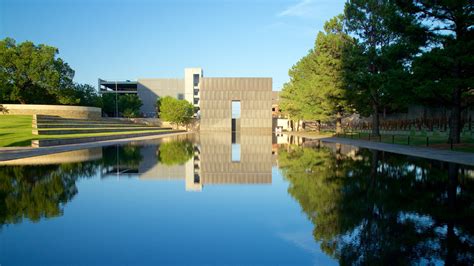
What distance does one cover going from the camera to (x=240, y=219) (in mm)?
6617

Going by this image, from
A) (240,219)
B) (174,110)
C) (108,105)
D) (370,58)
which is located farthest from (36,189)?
(108,105)

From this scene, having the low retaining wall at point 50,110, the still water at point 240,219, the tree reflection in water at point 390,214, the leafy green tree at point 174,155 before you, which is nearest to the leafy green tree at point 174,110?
the low retaining wall at point 50,110

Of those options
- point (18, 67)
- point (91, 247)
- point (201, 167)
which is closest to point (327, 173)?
point (201, 167)

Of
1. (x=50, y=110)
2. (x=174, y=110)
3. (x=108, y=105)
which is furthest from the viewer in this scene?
(x=108, y=105)

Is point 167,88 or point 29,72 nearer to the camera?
point 29,72

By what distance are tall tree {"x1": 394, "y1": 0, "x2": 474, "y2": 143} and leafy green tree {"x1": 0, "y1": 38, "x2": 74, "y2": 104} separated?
2310 inches

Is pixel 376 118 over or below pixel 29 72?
below

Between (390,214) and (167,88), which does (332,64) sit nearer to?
(390,214)

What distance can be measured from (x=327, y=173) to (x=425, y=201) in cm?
452

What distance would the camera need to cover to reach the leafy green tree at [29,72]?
54125 millimetres

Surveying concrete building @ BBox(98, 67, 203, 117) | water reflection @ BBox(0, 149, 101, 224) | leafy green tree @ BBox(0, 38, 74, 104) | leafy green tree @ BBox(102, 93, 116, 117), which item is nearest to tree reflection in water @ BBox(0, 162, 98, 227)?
water reflection @ BBox(0, 149, 101, 224)

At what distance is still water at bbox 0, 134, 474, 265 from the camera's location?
479 cm

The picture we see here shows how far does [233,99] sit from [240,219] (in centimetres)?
7435

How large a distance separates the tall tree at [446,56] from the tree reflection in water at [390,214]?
Answer: 9.30m
